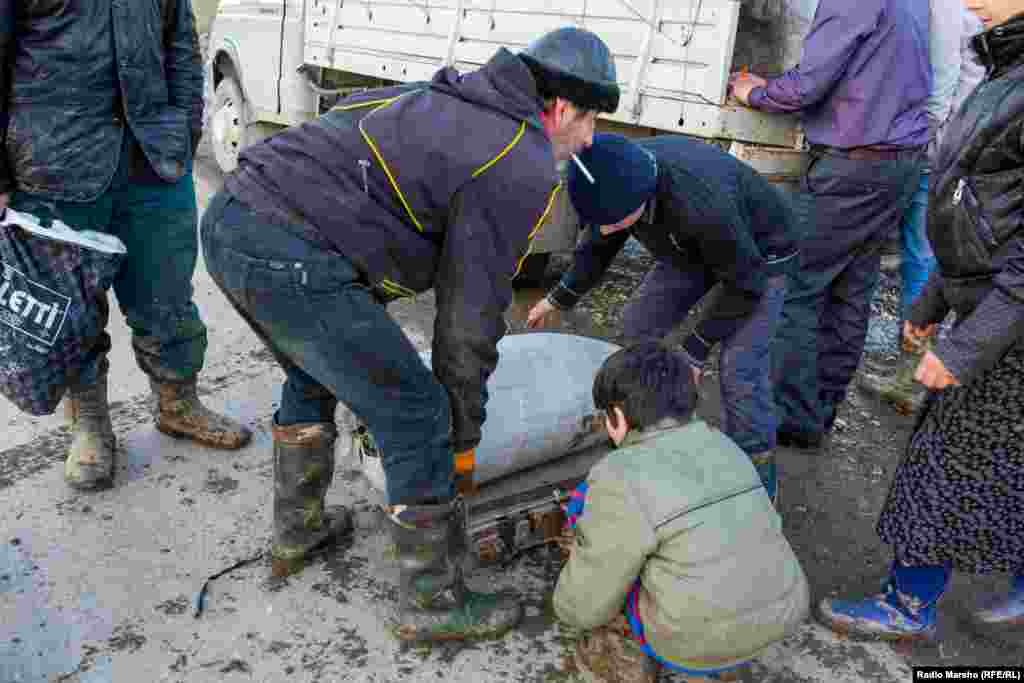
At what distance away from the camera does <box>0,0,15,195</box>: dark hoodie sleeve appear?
7.23 feet

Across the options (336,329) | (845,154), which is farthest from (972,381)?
(336,329)

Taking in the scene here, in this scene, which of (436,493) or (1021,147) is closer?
(1021,147)

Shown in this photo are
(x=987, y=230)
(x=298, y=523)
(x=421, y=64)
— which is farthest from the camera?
(x=421, y=64)

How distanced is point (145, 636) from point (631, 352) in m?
1.48

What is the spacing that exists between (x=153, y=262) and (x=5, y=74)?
68cm

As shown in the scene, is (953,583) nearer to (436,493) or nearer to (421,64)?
(436,493)

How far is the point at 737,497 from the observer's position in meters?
1.76

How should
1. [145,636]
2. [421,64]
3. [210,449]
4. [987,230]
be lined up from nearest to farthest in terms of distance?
1. [987,230]
2. [145,636]
3. [210,449]
4. [421,64]

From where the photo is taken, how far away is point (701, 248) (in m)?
2.38

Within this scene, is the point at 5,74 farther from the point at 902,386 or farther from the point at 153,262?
the point at 902,386

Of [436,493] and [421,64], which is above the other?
[421,64]

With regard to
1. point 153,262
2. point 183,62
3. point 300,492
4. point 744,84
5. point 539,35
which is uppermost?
point 539,35

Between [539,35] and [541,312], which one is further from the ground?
[539,35]

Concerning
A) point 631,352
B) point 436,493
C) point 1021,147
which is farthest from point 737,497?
point 1021,147
